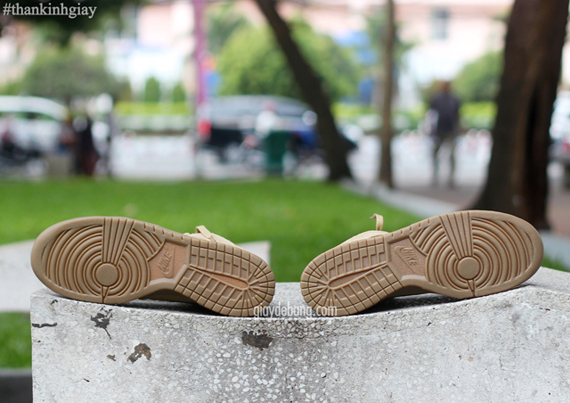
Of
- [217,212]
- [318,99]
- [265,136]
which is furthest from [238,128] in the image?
[217,212]

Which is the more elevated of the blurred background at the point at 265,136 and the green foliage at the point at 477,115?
the blurred background at the point at 265,136

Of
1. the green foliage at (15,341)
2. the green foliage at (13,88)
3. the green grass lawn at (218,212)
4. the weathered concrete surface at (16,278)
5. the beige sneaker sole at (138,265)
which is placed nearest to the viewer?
the beige sneaker sole at (138,265)

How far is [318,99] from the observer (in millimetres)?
12594

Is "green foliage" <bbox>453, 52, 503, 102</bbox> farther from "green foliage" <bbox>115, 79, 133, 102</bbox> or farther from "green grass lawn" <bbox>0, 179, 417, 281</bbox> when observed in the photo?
"green grass lawn" <bbox>0, 179, 417, 281</bbox>

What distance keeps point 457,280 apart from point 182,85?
46361 mm

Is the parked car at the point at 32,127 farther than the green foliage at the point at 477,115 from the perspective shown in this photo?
No

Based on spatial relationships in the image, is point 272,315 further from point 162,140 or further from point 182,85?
point 182,85

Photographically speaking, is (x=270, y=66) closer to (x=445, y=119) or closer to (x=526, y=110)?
(x=445, y=119)

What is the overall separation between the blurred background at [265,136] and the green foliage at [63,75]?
0.11 meters

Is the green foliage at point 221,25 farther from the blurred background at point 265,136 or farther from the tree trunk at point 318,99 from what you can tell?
the tree trunk at point 318,99

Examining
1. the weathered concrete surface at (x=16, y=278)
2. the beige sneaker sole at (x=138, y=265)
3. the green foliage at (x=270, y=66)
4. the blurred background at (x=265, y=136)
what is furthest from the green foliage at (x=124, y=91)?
the beige sneaker sole at (x=138, y=265)

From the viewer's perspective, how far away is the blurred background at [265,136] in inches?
249

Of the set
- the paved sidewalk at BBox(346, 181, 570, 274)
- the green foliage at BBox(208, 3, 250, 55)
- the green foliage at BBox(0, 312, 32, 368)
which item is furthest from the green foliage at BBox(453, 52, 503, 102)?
the green foliage at BBox(0, 312, 32, 368)

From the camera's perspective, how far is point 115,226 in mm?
2166
